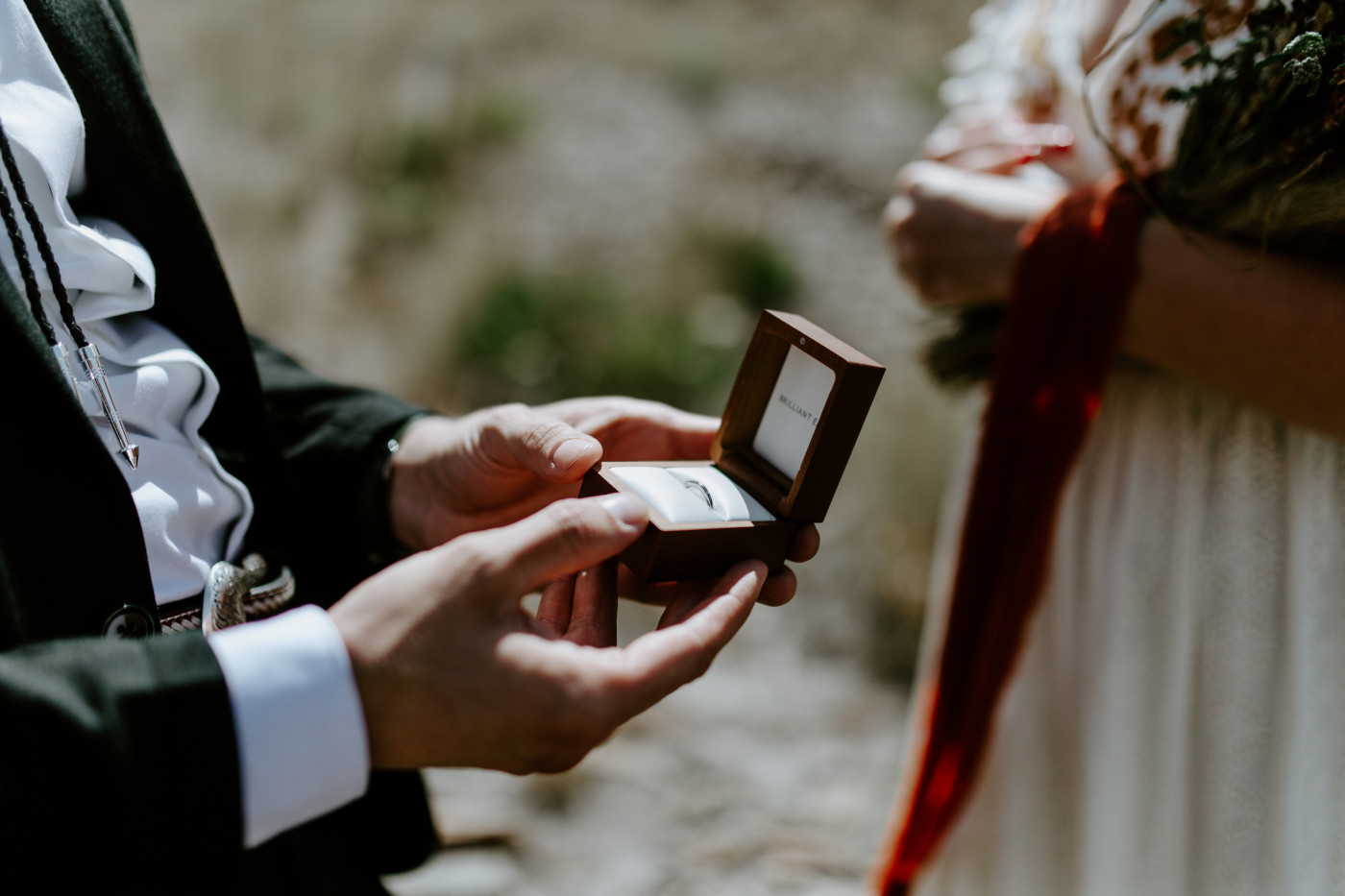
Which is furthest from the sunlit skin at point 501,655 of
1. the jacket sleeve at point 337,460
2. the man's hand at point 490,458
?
the jacket sleeve at point 337,460

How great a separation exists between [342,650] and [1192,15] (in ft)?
4.09

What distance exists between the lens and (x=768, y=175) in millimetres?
6754

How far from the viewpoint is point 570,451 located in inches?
39.9

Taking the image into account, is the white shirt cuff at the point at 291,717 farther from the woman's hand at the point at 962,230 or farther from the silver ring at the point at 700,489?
the woman's hand at the point at 962,230

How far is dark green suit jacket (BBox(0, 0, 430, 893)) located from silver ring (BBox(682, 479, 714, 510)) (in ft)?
1.78

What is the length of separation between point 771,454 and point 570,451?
0.93ft

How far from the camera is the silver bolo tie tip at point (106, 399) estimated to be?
0.86 m

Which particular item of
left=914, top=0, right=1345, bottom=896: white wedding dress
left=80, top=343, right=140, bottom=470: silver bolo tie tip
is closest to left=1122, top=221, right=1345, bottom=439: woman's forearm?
left=914, top=0, right=1345, bottom=896: white wedding dress

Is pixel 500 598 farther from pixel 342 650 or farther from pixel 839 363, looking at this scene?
pixel 839 363

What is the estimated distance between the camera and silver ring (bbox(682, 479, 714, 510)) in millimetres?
1042

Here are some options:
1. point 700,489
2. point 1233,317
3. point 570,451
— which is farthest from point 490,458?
point 1233,317

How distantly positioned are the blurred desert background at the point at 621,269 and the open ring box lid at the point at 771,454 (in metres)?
0.77

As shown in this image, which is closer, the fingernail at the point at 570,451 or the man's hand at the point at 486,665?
the man's hand at the point at 486,665

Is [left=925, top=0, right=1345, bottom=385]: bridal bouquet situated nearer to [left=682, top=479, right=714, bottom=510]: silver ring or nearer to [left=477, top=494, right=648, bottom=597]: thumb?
[left=682, top=479, right=714, bottom=510]: silver ring
